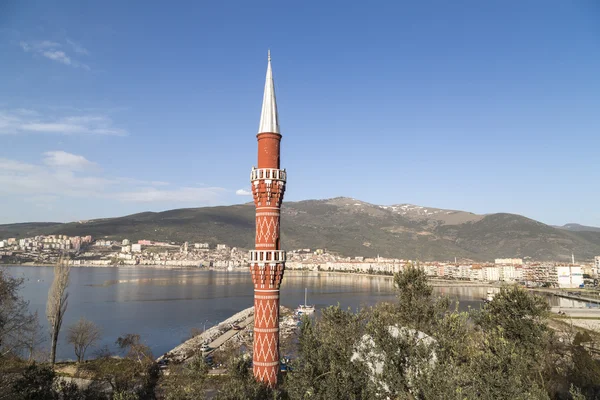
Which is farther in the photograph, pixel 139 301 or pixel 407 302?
pixel 139 301

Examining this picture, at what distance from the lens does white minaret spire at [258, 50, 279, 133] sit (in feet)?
69.5

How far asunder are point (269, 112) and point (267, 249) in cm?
668

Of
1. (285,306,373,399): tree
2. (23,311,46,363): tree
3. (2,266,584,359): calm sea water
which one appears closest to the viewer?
(285,306,373,399): tree

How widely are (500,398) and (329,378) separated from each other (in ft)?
17.9

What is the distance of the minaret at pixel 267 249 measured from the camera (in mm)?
19422

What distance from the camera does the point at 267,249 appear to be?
2028cm

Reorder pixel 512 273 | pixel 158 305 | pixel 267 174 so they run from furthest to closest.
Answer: pixel 512 273 < pixel 158 305 < pixel 267 174

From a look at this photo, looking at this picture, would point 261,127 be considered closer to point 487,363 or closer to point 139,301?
point 487,363

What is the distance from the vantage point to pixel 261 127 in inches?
838

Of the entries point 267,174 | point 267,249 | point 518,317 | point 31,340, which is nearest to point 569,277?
point 518,317

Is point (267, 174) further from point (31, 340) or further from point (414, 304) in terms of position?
point (31, 340)

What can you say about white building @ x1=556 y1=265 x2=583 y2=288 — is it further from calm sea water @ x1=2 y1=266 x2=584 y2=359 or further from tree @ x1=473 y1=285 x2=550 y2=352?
tree @ x1=473 y1=285 x2=550 y2=352

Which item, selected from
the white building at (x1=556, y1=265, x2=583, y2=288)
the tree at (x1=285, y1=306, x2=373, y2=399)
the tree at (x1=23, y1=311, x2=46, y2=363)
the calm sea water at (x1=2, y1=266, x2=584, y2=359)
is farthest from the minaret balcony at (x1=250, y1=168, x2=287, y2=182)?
the white building at (x1=556, y1=265, x2=583, y2=288)

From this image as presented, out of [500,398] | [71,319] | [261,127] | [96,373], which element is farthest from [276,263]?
[71,319]
